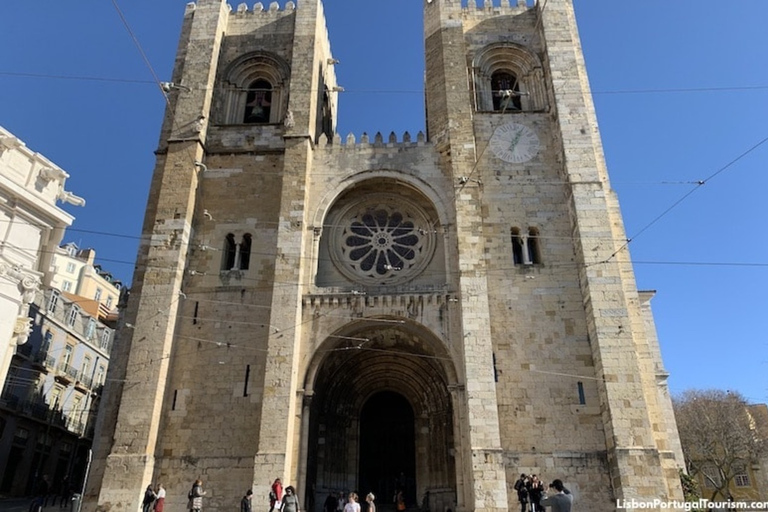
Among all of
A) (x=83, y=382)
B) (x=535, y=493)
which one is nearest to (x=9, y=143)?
(x=535, y=493)

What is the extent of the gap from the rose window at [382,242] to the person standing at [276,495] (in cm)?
610

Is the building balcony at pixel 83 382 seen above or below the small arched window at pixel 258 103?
below

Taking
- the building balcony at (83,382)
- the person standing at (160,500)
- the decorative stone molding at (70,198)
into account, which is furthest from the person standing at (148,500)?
the building balcony at (83,382)

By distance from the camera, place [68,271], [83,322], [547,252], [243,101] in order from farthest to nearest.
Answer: [68,271] < [83,322] < [243,101] < [547,252]

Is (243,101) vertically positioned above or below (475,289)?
above

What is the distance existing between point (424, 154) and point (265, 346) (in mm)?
6971

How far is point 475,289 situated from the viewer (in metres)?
14.4

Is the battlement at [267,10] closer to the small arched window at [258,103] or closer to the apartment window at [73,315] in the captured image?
the small arched window at [258,103]

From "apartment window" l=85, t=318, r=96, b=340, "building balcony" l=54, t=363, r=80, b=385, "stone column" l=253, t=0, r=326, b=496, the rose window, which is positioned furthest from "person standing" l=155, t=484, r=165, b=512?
"apartment window" l=85, t=318, r=96, b=340

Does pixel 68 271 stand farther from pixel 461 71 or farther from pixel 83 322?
pixel 461 71

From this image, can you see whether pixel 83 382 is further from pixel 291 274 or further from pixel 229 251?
pixel 291 274

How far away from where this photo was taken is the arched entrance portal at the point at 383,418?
15312mm

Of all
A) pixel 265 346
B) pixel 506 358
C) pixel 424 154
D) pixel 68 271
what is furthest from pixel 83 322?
pixel 506 358

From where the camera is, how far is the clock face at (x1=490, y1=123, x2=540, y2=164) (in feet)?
55.5
